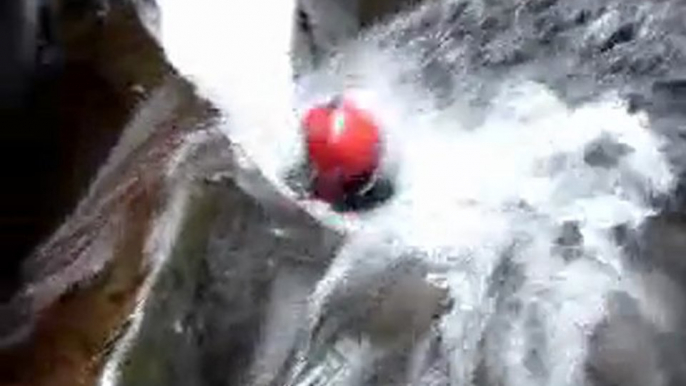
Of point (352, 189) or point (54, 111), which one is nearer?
point (352, 189)

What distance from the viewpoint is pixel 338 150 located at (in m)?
3.53

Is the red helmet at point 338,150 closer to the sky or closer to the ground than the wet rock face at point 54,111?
closer to the ground

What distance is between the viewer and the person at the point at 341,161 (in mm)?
3539

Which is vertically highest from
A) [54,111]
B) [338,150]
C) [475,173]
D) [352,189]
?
[54,111]

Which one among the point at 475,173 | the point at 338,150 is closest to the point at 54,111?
the point at 338,150

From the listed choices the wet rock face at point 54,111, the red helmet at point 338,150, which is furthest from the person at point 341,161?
the wet rock face at point 54,111

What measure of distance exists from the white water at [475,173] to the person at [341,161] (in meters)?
0.06

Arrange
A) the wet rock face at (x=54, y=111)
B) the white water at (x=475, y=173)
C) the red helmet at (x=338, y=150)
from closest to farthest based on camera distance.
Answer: the white water at (x=475, y=173)
the red helmet at (x=338, y=150)
the wet rock face at (x=54, y=111)

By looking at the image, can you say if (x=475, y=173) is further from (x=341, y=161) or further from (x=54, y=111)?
(x=54, y=111)

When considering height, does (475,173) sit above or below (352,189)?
below

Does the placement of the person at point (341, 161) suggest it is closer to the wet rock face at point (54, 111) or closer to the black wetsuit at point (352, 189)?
the black wetsuit at point (352, 189)

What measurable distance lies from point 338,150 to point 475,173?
0.47 m

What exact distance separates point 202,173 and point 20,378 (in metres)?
0.64

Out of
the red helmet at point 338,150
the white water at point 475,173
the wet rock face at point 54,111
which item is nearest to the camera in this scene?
the white water at point 475,173
